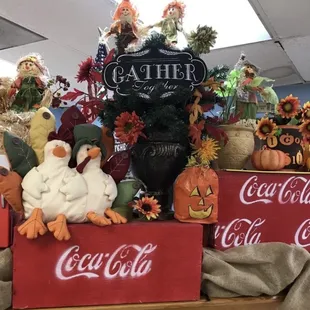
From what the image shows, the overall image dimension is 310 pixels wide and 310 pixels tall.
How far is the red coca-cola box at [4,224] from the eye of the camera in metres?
0.74

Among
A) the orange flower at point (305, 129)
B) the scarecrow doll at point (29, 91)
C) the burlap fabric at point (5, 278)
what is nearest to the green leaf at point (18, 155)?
the burlap fabric at point (5, 278)

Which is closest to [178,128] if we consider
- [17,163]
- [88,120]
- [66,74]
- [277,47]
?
[88,120]

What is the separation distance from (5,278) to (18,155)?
0.68 feet

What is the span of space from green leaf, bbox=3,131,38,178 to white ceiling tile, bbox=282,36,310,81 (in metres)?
2.03

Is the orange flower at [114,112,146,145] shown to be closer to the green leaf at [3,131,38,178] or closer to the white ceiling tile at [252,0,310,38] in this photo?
the green leaf at [3,131,38,178]

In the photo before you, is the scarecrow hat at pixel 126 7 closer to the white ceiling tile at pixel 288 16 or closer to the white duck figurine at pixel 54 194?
the white duck figurine at pixel 54 194

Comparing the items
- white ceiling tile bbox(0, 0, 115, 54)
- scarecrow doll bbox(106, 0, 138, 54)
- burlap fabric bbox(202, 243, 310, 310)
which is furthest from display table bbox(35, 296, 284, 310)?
white ceiling tile bbox(0, 0, 115, 54)

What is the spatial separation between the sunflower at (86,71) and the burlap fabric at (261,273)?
0.44 meters

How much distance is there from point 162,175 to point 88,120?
191mm

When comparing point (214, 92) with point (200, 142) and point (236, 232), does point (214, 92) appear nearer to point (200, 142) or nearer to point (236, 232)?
point (200, 142)

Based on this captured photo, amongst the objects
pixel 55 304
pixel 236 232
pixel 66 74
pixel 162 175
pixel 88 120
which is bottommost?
pixel 55 304

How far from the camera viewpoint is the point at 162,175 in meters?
0.84

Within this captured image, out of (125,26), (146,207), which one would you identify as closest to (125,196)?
(146,207)

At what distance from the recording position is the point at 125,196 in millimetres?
792
